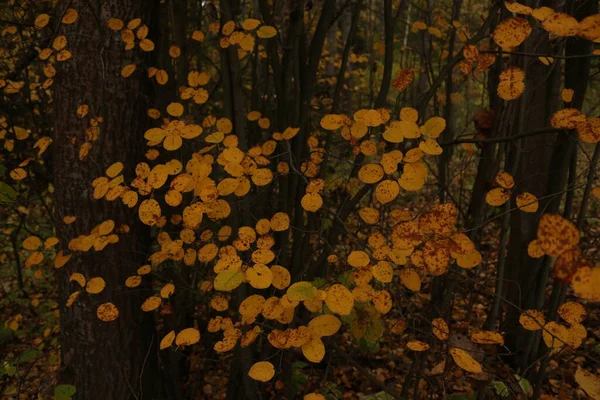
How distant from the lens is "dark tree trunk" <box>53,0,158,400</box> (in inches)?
74.7

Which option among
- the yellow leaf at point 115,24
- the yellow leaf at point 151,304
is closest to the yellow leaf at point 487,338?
the yellow leaf at point 151,304

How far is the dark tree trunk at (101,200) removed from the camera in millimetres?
1898

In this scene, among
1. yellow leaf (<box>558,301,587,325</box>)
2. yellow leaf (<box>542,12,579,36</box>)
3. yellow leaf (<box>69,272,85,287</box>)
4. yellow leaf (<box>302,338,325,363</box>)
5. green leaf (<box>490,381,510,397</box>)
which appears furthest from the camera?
yellow leaf (<box>69,272,85,287</box>)

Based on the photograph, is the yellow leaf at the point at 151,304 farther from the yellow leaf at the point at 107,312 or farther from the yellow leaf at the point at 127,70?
the yellow leaf at the point at 127,70

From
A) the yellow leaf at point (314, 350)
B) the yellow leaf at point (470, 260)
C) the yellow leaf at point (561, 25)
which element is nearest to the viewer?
the yellow leaf at point (561, 25)

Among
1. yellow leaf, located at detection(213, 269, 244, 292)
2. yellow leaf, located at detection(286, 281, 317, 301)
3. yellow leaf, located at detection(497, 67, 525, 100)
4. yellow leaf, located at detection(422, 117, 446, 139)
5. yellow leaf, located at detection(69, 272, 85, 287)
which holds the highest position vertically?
yellow leaf, located at detection(497, 67, 525, 100)

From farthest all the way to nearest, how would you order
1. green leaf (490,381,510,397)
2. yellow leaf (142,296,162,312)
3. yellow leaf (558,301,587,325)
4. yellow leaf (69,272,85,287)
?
yellow leaf (69,272,85,287) → yellow leaf (142,296,162,312) → green leaf (490,381,510,397) → yellow leaf (558,301,587,325)

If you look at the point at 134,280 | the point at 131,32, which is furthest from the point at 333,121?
the point at 134,280

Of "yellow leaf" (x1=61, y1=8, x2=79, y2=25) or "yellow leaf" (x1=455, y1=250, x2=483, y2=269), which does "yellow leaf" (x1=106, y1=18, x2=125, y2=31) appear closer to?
"yellow leaf" (x1=61, y1=8, x2=79, y2=25)

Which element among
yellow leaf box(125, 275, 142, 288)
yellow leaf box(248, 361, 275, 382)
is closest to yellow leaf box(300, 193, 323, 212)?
yellow leaf box(248, 361, 275, 382)

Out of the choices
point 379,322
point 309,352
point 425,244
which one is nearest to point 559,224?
point 425,244

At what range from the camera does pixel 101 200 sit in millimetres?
1994

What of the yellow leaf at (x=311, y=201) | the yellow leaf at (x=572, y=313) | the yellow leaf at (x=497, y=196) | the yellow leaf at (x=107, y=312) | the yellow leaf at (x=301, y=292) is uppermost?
the yellow leaf at (x=497, y=196)

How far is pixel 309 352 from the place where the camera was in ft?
4.05
